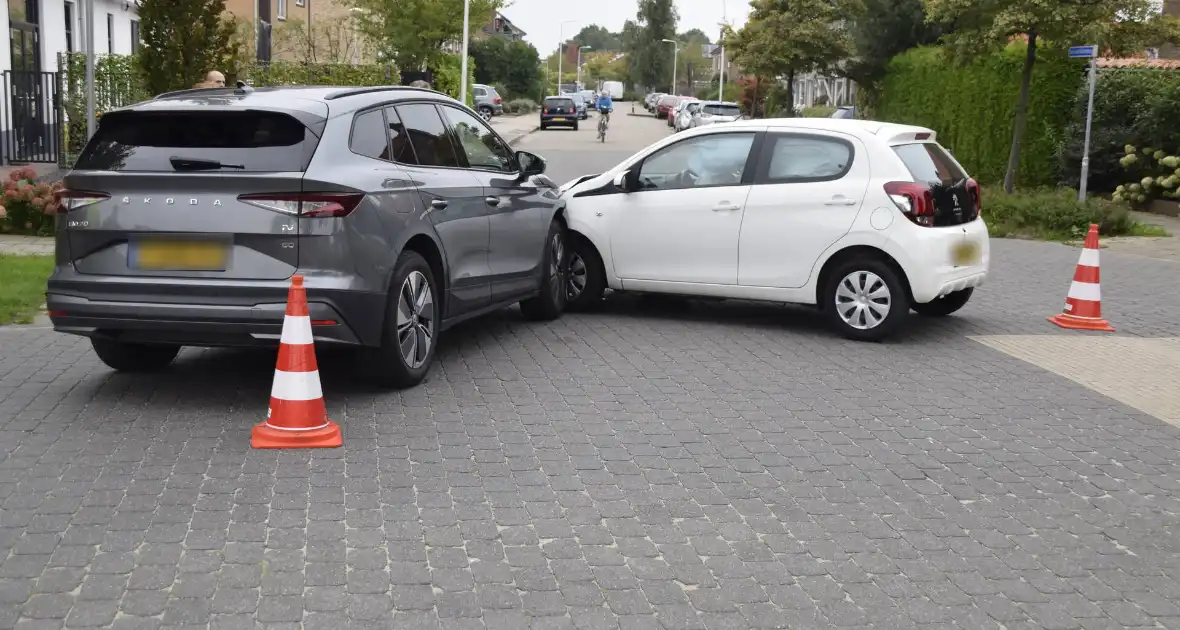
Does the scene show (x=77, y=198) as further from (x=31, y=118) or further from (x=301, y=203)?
(x=31, y=118)

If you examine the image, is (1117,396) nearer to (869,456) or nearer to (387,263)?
(869,456)

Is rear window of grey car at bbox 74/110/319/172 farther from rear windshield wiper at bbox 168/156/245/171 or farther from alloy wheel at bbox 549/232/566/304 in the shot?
alloy wheel at bbox 549/232/566/304

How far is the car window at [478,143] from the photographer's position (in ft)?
26.8

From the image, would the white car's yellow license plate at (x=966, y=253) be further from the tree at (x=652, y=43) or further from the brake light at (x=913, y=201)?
the tree at (x=652, y=43)

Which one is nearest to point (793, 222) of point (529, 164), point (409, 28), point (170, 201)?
point (529, 164)

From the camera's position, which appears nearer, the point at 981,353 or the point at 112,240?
the point at 112,240

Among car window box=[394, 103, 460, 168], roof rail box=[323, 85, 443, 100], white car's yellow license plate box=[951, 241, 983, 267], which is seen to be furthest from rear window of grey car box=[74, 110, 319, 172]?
white car's yellow license plate box=[951, 241, 983, 267]

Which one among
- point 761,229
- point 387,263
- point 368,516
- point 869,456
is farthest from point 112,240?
point 761,229

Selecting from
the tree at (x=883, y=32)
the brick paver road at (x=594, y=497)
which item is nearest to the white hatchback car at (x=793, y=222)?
the brick paver road at (x=594, y=497)

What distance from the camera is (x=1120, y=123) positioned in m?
21.3

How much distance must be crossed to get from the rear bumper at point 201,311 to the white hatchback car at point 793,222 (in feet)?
11.5

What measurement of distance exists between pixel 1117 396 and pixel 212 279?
17.2 ft

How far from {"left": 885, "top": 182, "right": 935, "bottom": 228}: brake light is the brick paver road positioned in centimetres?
104

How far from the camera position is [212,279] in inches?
247
